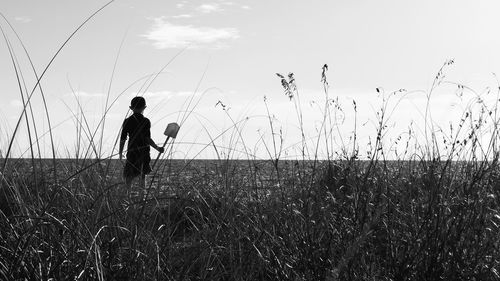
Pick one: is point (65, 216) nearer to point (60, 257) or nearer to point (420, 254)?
point (60, 257)

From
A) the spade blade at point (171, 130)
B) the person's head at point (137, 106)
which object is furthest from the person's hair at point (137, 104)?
the spade blade at point (171, 130)

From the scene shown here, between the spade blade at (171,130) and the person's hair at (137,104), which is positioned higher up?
the person's hair at (137,104)

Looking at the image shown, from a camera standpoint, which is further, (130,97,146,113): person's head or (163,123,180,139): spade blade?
(130,97,146,113): person's head

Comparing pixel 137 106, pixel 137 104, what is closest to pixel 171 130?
pixel 137 104

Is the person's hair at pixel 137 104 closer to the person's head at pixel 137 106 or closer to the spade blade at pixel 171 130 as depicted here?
the person's head at pixel 137 106

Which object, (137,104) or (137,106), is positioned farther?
(137,106)

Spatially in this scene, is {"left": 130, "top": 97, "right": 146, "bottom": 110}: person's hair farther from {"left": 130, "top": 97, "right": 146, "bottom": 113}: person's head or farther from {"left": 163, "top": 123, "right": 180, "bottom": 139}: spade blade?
{"left": 163, "top": 123, "right": 180, "bottom": 139}: spade blade

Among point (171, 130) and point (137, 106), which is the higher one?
point (137, 106)

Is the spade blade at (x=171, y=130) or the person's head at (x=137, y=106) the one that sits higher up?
the person's head at (x=137, y=106)

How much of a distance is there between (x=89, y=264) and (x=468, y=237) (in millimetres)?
1862

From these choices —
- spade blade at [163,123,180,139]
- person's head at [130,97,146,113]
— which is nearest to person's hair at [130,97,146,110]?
person's head at [130,97,146,113]

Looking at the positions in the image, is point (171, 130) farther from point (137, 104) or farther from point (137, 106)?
point (137, 106)

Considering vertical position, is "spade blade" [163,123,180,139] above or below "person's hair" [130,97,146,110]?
below

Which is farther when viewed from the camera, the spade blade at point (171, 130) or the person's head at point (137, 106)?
the person's head at point (137, 106)
